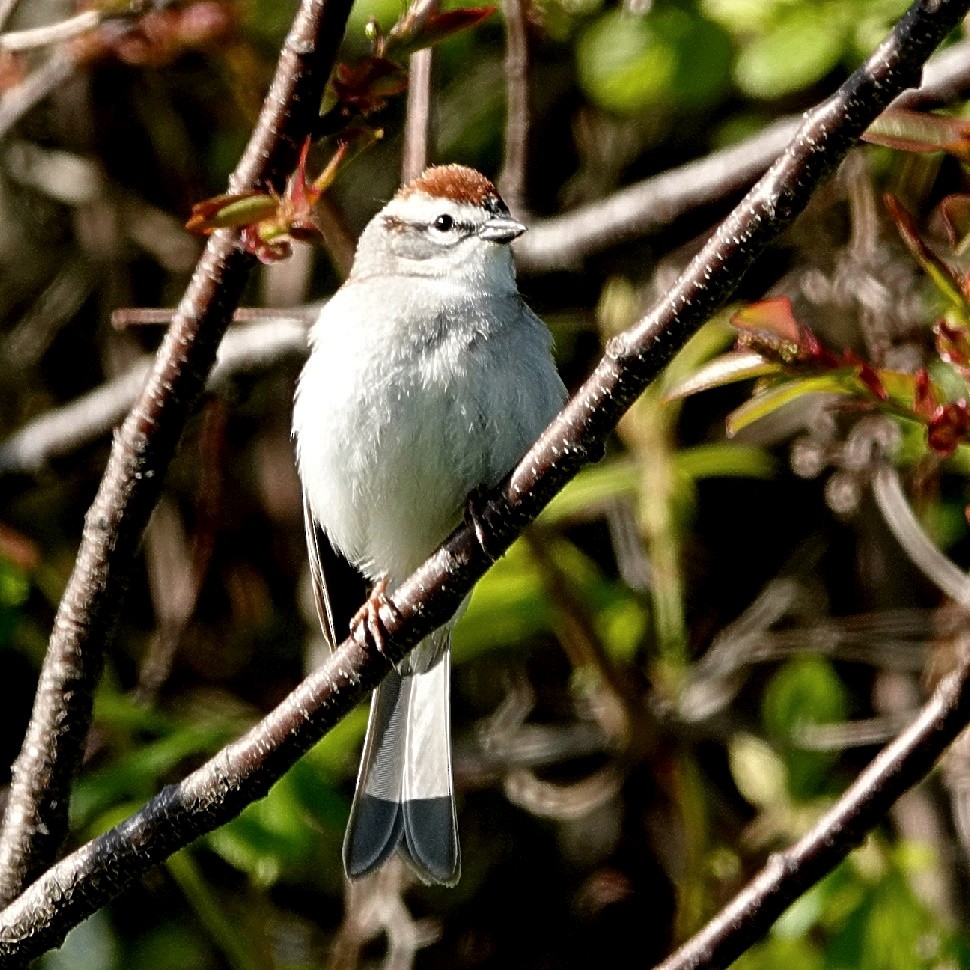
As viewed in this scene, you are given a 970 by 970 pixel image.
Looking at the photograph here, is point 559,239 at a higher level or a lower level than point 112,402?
higher

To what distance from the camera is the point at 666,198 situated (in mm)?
3707

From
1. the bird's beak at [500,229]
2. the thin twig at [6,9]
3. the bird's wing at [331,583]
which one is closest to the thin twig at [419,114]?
the bird's beak at [500,229]

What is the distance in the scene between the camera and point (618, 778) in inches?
155

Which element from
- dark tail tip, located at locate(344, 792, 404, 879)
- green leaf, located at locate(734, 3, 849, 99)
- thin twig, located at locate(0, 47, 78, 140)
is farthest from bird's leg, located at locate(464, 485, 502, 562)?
thin twig, located at locate(0, 47, 78, 140)

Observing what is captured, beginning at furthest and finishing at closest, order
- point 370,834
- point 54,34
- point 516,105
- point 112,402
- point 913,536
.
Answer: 1. point 112,402
2. point 913,536
3. point 516,105
4. point 54,34
5. point 370,834

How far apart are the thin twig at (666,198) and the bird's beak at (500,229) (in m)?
0.67

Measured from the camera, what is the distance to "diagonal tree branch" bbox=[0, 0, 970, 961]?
1.59 meters

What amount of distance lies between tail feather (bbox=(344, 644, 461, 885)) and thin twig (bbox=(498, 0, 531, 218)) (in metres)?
1.01

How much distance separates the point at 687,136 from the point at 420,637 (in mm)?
2776

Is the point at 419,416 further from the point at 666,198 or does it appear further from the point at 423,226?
the point at 666,198

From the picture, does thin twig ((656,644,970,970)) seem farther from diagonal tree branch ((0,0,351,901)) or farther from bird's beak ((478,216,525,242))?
bird's beak ((478,216,525,242))

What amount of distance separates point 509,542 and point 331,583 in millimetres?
1475

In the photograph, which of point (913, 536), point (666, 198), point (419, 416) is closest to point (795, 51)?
point (666, 198)

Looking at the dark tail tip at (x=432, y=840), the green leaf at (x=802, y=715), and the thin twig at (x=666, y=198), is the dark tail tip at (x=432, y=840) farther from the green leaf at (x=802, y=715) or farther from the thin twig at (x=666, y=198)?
the thin twig at (x=666, y=198)
